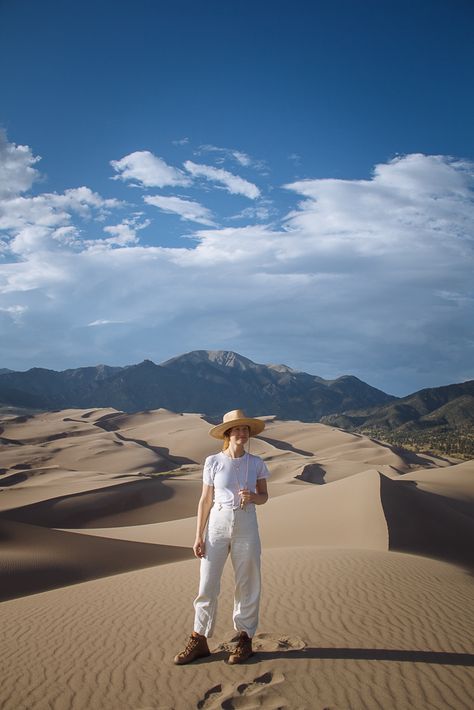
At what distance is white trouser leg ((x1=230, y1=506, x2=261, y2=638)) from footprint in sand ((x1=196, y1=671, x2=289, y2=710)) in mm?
498

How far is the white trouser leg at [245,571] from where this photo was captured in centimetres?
530

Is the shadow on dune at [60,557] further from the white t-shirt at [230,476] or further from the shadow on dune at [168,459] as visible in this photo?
the shadow on dune at [168,459]

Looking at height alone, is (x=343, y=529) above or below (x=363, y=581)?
below

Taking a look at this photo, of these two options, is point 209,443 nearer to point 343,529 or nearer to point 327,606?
point 343,529

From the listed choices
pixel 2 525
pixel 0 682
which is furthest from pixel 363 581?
pixel 2 525

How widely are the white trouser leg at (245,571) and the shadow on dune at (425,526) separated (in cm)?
976

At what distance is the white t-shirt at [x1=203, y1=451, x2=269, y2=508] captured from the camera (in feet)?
17.7

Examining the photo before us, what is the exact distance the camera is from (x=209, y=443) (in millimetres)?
63750

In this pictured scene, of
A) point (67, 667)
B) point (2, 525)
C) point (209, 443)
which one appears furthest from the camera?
point (209, 443)

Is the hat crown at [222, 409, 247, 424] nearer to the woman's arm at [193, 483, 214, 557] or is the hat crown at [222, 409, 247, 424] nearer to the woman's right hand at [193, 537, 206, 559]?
the woman's arm at [193, 483, 214, 557]

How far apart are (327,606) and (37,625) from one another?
3974 millimetres

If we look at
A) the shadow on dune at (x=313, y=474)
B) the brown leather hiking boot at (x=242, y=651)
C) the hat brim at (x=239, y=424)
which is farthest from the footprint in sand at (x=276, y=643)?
the shadow on dune at (x=313, y=474)

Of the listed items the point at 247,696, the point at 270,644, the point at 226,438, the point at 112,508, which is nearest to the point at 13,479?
the point at 112,508

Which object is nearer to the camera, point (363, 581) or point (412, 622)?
point (412, 622)
